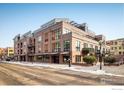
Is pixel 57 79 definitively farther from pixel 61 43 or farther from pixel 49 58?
pixel 49 58

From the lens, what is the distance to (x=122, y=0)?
9.88m

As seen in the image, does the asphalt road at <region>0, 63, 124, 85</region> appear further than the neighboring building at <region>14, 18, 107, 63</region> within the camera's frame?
No

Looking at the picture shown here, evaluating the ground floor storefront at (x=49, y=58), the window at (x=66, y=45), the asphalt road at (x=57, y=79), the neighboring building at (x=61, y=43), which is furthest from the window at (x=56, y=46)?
the asphalt road at (x=57, y=79)

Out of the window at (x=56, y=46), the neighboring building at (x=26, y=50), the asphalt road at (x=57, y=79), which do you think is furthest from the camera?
the neighboring building at (x=26, y=50)

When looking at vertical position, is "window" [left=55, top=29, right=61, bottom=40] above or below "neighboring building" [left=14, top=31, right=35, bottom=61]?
above

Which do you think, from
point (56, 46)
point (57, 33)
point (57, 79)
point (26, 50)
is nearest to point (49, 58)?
point (56, 46)

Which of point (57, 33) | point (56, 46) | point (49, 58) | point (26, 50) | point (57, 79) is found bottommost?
point (57, 79)

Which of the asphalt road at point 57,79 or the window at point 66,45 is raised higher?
the window at point 66,45

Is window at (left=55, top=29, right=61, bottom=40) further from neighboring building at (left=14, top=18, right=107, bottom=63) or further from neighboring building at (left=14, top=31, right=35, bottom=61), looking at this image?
neighboring building at (left=14, top=31, right=35, bottom=61)

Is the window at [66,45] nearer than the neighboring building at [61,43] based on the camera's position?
No

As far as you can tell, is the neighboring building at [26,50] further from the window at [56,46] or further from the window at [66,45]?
the window at [66,45]

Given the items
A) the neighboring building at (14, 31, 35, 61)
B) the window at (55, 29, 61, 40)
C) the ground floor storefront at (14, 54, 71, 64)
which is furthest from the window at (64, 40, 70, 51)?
the neighboring building at (14, 31, 35, 61)
